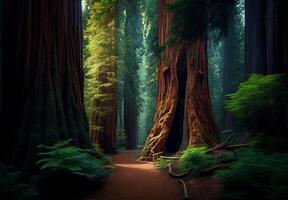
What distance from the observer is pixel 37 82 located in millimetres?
11031

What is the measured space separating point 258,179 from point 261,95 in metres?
2.82

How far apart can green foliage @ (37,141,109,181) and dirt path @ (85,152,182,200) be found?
0.53 metres

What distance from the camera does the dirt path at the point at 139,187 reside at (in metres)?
8.97

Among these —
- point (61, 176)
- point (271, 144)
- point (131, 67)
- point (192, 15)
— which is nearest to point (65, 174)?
point (61, 176)

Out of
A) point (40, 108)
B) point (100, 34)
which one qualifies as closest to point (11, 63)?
point (40, 108)

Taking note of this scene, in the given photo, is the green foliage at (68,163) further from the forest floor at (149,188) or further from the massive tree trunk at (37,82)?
the massive tree trunk at (37,82)

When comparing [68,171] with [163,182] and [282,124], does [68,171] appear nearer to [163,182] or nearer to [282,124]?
[163,182]

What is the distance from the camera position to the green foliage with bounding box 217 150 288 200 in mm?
6367

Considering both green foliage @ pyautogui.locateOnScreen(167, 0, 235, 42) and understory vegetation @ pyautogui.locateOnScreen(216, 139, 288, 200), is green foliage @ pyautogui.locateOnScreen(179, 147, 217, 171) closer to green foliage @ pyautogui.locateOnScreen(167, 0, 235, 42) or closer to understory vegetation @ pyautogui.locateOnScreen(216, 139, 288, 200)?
understory vegetation @ pyautogui.locateOnScreen(216, 139, 288, 200)

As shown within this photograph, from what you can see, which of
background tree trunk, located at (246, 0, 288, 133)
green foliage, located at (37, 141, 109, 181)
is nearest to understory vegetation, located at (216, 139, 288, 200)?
green foliage, located at (37, 141, 109, 181)

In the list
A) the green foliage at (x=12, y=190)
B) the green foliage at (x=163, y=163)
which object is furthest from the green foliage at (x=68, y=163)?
the green foliage at (x=163, y=163)

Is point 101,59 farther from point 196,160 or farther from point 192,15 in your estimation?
point 196,160

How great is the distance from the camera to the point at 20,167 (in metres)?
10.1

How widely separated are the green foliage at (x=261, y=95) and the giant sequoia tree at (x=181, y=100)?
4811 millimetres
